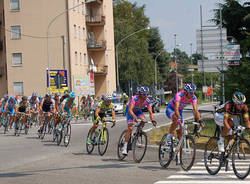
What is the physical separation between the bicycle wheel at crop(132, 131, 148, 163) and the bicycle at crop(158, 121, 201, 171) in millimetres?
1027

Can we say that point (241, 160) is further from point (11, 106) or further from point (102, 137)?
point (11, 106)

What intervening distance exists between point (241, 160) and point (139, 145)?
3.24 m

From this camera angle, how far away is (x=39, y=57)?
55.2 meters

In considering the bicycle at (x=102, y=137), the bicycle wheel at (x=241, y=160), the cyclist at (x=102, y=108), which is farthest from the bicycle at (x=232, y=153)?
the bicycle at (x=102, y=137)

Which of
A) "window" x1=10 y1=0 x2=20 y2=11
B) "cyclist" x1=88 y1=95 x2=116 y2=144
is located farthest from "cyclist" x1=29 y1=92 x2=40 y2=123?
"window" x1=10 y1=0 x2=20 y2=11

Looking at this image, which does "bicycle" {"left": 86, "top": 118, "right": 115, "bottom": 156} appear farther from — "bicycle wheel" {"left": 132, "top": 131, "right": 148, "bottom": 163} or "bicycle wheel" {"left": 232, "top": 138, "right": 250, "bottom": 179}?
"bicycle wheel" {"left": 232, "top": 138, "right": 250, "bottom": 179}

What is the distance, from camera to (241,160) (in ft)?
33.3

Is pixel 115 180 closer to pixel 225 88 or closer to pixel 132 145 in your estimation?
pixel 132 145

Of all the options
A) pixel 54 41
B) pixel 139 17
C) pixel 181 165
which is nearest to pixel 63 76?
pixel 54 41

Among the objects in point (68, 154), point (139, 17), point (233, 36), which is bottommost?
point (68, 154)

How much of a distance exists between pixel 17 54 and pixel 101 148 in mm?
42644

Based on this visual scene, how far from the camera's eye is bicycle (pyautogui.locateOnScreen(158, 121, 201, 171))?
36.1ft

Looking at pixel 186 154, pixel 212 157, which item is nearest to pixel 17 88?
pixel 186 154

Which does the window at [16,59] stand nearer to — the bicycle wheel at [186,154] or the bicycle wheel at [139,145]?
the bicycle wheel at [139,145]
